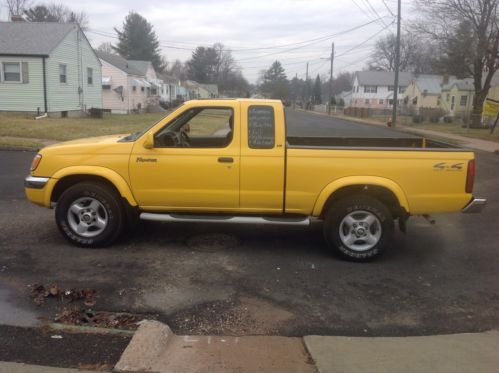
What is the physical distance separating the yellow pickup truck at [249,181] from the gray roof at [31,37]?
→ 22.5 metres

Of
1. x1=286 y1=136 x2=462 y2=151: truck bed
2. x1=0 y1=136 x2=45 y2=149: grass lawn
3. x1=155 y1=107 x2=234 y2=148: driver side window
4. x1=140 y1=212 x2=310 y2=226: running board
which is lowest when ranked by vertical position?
x1=0 y1=136 x2=45 y2=149: grass lawn

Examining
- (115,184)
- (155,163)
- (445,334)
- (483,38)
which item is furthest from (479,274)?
(483,38)

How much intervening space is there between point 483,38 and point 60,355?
35.4 meters

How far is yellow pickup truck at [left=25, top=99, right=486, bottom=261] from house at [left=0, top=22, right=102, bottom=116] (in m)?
22.3

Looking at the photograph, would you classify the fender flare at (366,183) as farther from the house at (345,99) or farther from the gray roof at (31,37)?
the house at (345,99)

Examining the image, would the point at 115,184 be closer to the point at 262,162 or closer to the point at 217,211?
the point at 217,211

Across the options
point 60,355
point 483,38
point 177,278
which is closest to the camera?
point 60,355

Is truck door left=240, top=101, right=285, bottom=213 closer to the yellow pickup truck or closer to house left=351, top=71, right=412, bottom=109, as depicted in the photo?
the yellow pickup truck

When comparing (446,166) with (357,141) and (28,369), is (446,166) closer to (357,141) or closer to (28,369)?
(357,141)

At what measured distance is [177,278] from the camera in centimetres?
514

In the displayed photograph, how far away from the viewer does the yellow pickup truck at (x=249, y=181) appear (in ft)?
18.5

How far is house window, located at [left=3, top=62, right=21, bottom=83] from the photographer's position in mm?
25859

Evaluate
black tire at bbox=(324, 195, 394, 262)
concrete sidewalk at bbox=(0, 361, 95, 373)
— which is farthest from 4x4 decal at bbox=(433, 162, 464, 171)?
concrete sidewalk at bbox=(0, 361, 95, 373)

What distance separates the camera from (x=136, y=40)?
A: 9100 cm
